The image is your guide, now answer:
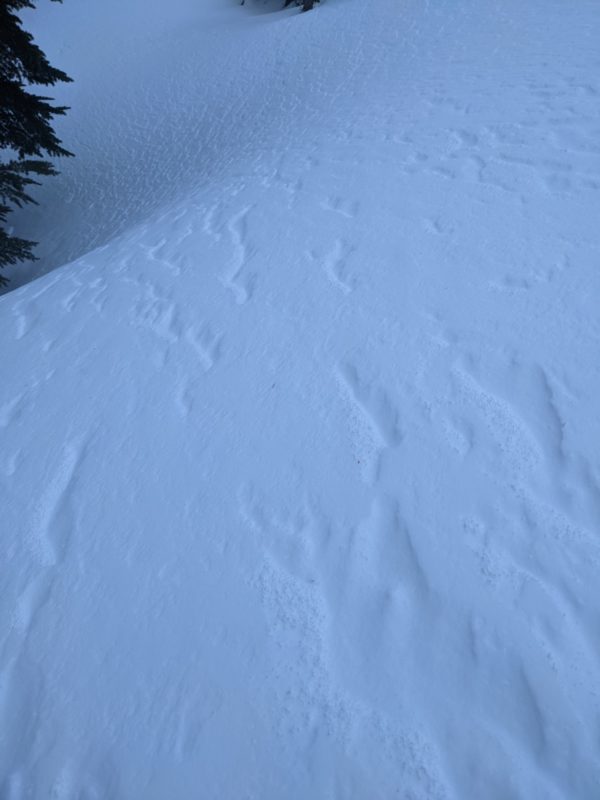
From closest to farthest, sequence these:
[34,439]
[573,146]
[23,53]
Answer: [34,439] < [573,146] < [23,53]

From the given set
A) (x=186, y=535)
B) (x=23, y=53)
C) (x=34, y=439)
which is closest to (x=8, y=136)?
(x=23, y=53)

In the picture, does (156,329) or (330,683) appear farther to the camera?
(156,329)

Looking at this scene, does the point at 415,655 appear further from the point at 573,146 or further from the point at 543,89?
the point at 543,89

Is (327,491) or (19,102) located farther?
(19,102)

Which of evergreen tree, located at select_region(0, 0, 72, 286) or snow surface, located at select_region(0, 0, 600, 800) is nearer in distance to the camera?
snow surface, located at select_region(0, 0, 600, 800)

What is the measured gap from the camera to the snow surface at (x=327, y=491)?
1306 mm

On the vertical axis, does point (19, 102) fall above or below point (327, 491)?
below

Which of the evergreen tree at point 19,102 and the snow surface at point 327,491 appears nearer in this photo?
the snow surface at point 327,491

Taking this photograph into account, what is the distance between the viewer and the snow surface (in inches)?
51.4

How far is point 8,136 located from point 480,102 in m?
6.39

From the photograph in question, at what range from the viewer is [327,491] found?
1813 millimetres

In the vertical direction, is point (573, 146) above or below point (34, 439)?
below

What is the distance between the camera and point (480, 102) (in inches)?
178

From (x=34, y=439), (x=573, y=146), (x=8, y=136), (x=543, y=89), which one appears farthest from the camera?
(x=8, y=136)
